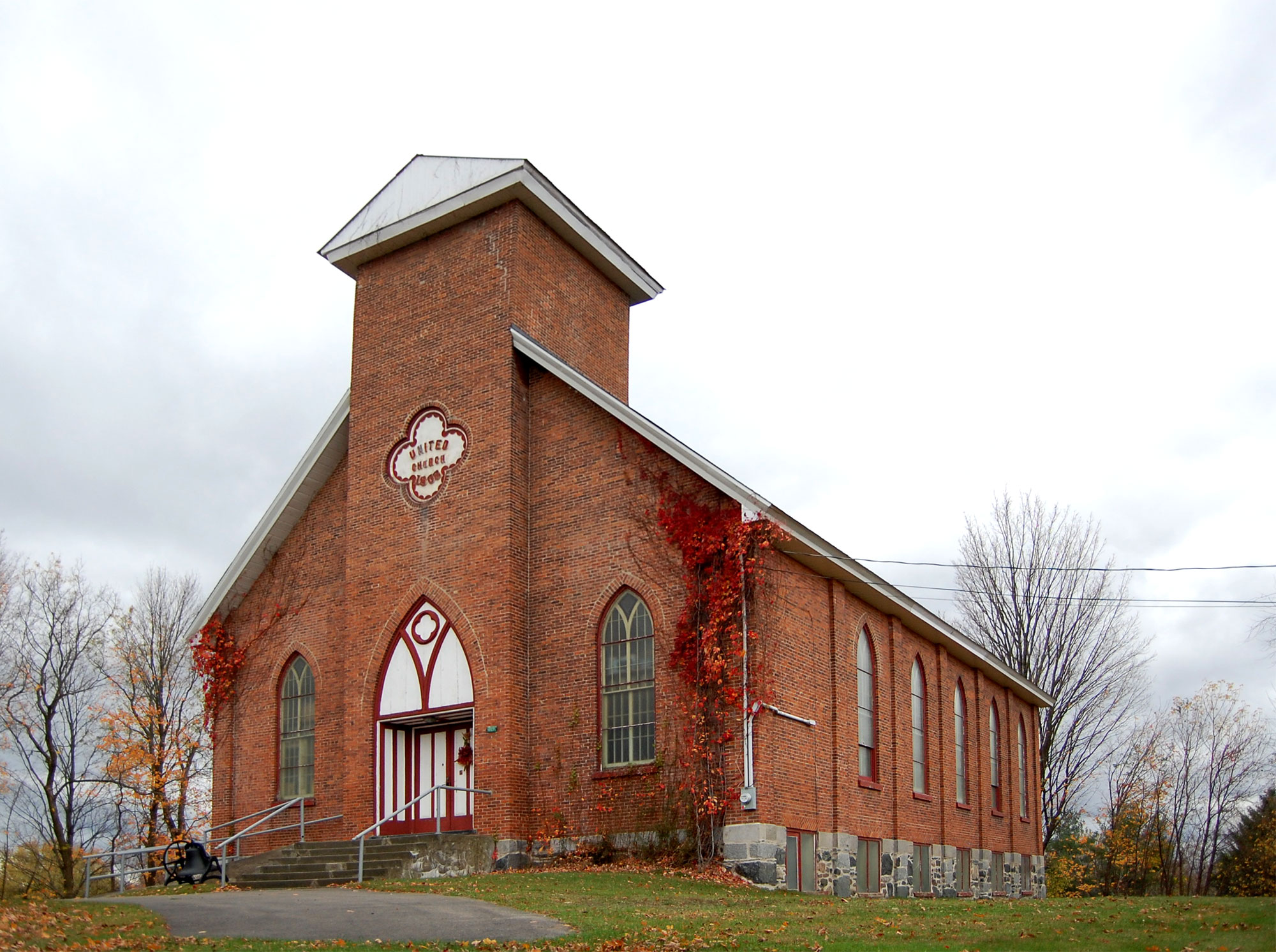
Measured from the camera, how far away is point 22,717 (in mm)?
38875

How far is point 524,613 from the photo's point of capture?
22.1 meters

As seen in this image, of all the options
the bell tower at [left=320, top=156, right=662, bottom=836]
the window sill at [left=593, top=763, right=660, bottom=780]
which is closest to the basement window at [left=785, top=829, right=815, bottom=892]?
the window sill at [left=593, top=763, right=660, bottom=780]

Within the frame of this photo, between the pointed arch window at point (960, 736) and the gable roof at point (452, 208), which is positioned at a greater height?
the gable roof at point (452, 208)

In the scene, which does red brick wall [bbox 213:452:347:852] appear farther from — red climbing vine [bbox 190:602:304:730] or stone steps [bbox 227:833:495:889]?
stone steps [bbox 227:833:495:889]

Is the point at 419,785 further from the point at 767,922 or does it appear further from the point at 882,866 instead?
the point at 767,922

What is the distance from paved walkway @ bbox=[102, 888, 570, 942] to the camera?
1247 centimetres

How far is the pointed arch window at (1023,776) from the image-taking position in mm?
33769

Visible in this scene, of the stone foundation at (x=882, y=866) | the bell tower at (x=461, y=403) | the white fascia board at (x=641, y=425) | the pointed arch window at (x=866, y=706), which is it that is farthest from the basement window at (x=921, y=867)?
the white fascia board at (x=641, y=425)

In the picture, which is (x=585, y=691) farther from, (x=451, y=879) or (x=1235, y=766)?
(x=1235, y=766)

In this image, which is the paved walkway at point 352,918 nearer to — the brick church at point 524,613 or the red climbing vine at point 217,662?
the brick church at point 524,613

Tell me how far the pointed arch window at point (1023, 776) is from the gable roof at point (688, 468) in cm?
197

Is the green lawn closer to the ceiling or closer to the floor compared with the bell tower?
closer to the floor

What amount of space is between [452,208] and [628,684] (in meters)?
9.64

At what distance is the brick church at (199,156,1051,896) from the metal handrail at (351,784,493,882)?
0.11 meters
